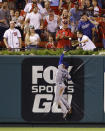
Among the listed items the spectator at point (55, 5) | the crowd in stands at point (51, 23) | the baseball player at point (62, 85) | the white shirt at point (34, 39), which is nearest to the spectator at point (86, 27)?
the crowd in stands at point (51, 23)

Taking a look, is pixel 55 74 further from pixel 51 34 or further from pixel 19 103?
pixel 51 34

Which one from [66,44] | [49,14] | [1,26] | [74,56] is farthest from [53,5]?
[74,56]

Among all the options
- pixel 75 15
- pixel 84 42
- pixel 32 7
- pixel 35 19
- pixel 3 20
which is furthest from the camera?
pixel 75 15

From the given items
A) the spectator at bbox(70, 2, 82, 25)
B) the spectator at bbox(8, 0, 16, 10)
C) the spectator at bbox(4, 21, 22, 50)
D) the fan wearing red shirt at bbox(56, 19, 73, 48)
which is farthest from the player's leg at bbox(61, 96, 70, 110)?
the spectator at bbox(8, 0, 16, 10)

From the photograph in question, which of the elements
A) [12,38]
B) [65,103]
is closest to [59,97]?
[65,103]

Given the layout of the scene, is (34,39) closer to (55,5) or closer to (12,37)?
(12,37)

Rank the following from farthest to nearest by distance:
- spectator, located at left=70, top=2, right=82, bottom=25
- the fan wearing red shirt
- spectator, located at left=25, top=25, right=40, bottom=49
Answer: spectator, located at left=70, top=2, right=82, bottom=25, spectator, located at left=25, top=25, right=40, bottom=49, the fan wearing red shirt

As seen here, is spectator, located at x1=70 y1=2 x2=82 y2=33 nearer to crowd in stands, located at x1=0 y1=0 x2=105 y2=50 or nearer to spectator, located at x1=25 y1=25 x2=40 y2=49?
crowd in stands, located at x1=0 y1=0 x2=105 y2=50
